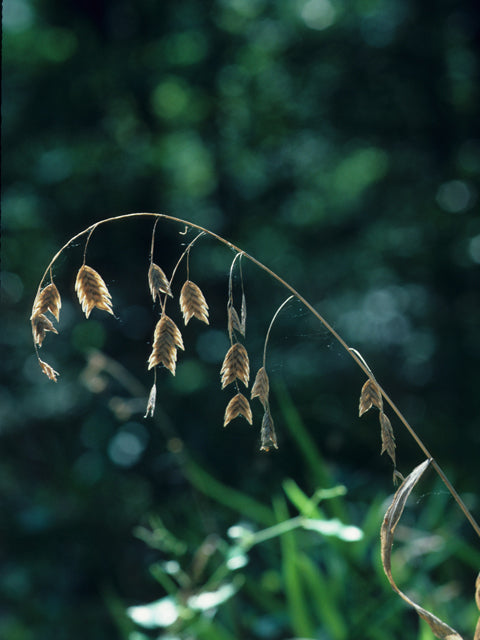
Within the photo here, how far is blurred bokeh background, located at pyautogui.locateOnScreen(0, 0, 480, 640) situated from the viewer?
211 centimetres

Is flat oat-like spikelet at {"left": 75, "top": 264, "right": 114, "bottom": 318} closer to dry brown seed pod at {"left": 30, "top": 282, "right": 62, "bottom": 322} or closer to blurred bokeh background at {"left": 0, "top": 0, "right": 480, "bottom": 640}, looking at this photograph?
dry brown seed pod at {"left": 30, "top": 282, "right": 62, "bottom": 322}

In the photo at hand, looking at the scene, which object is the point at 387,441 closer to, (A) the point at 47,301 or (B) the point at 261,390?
(B) the point at 261,390

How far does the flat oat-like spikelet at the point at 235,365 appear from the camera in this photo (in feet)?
1.08

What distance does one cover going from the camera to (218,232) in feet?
7.85

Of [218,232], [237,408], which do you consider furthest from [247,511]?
[218,232]

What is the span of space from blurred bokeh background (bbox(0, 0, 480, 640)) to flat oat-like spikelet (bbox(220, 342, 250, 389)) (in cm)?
162

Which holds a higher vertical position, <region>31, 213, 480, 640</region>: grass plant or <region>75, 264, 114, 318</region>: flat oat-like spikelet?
<region>75, 264, 114, 318</region>: flat oat-like spikelet

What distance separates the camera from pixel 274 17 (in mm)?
2547

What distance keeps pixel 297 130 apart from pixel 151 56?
0.63 m

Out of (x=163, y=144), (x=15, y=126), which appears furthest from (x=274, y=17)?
(x=15, y=126)

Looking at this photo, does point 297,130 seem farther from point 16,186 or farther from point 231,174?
point 16,186

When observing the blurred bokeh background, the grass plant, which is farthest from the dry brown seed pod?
the blurred bokeh background

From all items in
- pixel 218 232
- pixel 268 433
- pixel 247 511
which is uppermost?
pixel 268 433

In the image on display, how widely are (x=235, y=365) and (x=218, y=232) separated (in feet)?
6.86
